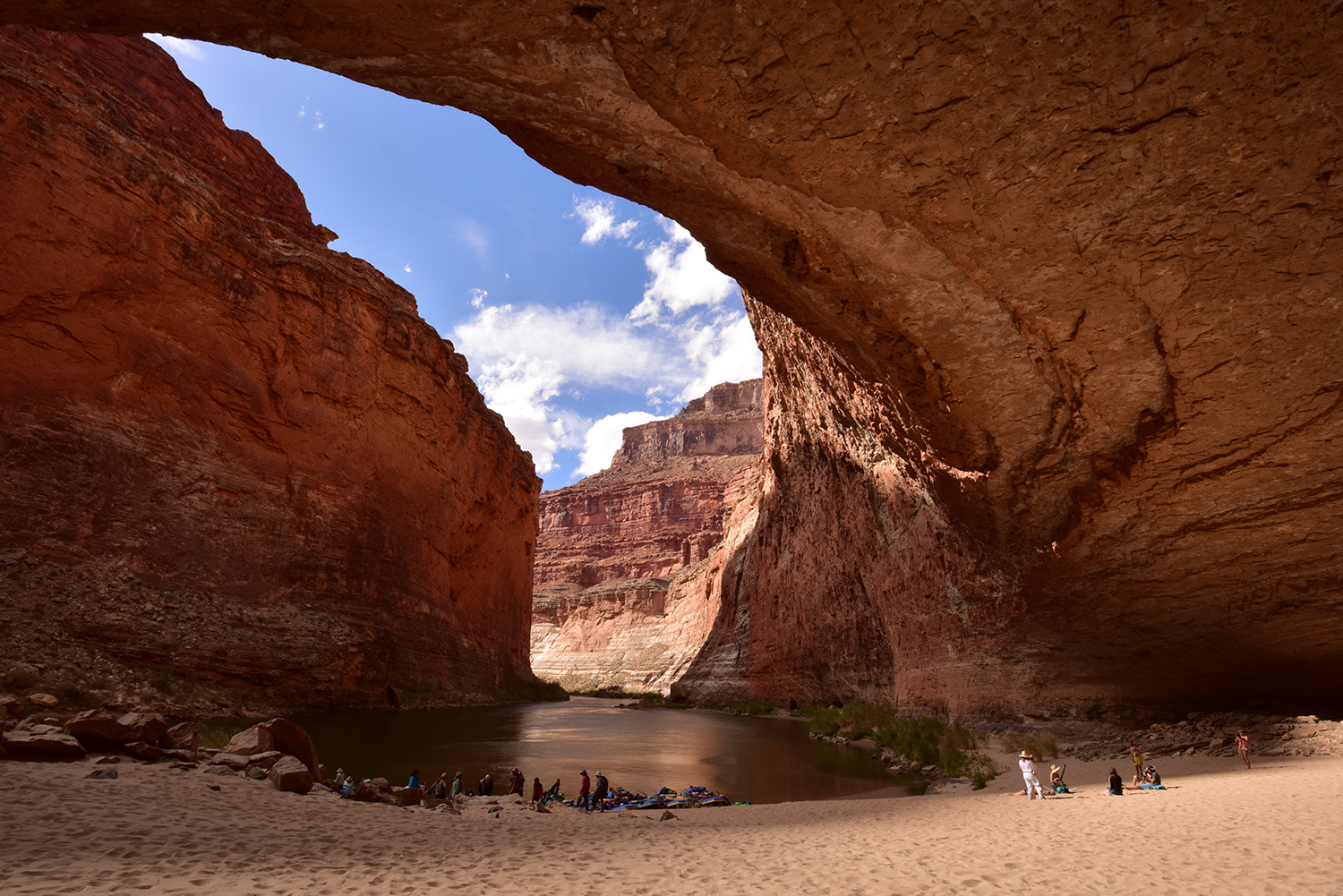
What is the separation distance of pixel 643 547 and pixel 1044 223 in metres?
81.5

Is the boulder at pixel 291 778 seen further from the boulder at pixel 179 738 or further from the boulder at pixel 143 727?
the boulder at pixel 143 727

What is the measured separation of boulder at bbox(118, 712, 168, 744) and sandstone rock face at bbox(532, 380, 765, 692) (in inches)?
1305

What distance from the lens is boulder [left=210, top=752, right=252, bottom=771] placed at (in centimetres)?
804

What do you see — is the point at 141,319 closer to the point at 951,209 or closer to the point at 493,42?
the point at 493,42

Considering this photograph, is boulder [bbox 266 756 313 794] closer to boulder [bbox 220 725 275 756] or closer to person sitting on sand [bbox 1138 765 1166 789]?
boulder [bbox 220 725 275 756]

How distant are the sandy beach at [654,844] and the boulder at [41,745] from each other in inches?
10.4

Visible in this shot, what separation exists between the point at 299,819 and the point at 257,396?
1701 centimetres

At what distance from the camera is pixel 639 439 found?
418 feet

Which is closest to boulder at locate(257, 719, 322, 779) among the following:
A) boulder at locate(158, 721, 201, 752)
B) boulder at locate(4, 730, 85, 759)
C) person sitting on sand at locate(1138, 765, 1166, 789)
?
boulder at locate(158, 721, 201, 752)

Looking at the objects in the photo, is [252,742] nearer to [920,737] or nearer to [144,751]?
[144,751]

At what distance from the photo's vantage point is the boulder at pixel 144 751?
790 cm

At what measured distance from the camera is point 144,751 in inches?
311

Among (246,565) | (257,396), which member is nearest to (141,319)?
(257,396)

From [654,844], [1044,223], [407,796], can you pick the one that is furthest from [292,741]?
[1044,223]
